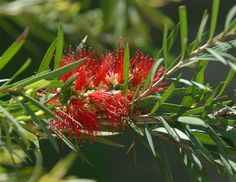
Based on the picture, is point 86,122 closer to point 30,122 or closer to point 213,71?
point 30,122

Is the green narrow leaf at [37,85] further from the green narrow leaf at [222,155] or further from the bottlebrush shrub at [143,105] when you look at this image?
the green narrow leaf at [222,155]

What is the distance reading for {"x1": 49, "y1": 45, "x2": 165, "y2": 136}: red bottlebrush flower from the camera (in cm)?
45

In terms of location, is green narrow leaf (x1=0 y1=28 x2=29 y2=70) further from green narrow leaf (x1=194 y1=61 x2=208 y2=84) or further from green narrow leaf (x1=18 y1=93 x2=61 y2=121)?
green narrow leaf (x1=194 y1=61 x2=208 y2=84)

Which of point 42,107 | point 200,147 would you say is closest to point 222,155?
point 200,147

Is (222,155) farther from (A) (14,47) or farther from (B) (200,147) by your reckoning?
(A) (14,47)

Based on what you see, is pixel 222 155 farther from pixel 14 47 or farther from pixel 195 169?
pixel 14 47

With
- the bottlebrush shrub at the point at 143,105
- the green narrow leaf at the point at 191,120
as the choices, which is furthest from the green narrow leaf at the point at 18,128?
the green narrow leaf at the point at 191,120

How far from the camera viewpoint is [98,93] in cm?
45

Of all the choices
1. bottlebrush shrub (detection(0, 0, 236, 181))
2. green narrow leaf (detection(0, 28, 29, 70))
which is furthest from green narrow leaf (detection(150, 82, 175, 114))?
green narrow leaf (detection(0, 28, 29, 70))

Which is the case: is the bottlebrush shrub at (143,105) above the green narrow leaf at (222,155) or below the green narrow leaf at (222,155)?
above

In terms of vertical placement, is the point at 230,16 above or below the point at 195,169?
above

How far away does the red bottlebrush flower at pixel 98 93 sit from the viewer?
45 cm

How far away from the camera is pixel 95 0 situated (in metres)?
1.93

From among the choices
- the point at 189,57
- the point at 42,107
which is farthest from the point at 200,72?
the point at 42,107
